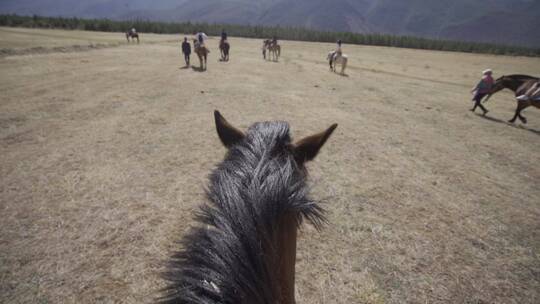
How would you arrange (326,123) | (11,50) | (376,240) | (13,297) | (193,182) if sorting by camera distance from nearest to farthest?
(13,297) < (376,240) < (193,182) < (326,123) < (11,50)

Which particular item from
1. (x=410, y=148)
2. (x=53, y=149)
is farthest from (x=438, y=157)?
(x=53, y=149)

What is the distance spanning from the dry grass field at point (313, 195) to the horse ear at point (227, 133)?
68 centimetres

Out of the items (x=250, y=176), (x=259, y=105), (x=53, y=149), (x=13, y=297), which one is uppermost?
(x=250, y=176)

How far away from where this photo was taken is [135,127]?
5.97 meters

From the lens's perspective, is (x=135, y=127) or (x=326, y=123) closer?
(x=135, y=127)

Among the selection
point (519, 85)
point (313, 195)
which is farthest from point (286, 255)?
point (519, 85)

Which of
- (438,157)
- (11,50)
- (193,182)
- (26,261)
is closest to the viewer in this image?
(26,261)

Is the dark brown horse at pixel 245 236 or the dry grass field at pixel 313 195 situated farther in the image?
the dry grass field at pixel 313 195

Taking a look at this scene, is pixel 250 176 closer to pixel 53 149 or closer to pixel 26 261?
pixel 26 261

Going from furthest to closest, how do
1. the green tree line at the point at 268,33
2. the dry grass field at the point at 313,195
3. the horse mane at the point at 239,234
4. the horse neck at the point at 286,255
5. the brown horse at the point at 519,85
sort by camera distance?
the green tree line at the point at 268,33, the brown horse at the point at 519,85, the dry grass field at the point at 313,195, the horse neck at the point at 286,255, the horse mane at the point at 239,234

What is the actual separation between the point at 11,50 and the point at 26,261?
1817cm

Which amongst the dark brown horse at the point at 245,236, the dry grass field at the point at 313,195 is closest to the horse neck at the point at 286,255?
the dark brown horse at the point at 245,236

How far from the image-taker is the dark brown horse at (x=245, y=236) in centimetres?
91

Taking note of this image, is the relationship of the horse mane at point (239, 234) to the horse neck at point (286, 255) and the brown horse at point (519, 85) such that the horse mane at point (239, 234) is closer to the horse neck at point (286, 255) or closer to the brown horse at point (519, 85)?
the horse neck at point (286, 255)
